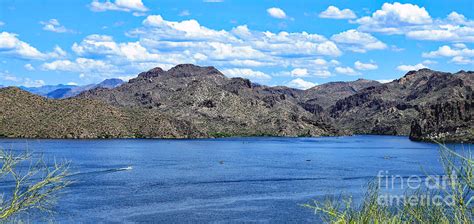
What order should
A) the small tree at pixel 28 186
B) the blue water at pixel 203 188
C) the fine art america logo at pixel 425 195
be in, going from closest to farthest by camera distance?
the small tree at pixel 28 186 → the fine art america logo at pixel 425 195 → the blue water at pixel 203 188

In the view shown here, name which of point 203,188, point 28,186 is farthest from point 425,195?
point 203,188

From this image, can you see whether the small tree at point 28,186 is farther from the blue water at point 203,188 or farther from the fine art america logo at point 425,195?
the blue water at point 203,188

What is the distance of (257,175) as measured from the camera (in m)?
145

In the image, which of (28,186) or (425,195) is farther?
(425,195)

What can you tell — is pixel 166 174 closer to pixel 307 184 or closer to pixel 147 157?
pixel 307 184

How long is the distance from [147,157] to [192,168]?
3966 cm

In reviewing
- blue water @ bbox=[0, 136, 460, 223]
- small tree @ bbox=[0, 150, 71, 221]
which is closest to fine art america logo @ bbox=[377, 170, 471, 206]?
blue water @ bbox=[0, 136, 460, 223]

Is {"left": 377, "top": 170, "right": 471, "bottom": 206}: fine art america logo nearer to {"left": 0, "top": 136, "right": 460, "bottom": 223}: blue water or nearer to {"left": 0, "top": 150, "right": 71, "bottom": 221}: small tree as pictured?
{"left": 0, "top": 136, "right": 460, "bottom": 223}: blue water

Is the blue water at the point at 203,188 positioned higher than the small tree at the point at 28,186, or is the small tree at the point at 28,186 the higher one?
the small tree at the point at 28,186

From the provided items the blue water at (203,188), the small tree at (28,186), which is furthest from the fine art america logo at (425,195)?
the small tree at (28,186)

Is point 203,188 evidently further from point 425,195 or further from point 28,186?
point 28,186

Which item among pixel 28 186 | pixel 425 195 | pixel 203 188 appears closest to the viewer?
pixel 28 186

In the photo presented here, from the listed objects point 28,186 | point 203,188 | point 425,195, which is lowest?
point 203,188

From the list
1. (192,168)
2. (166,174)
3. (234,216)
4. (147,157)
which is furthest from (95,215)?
(147,157)
